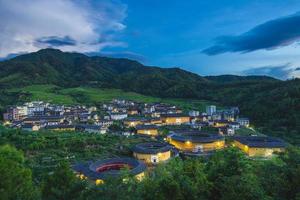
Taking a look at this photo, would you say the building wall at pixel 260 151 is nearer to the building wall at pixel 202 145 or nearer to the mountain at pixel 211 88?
the building wall at pixel 202 145

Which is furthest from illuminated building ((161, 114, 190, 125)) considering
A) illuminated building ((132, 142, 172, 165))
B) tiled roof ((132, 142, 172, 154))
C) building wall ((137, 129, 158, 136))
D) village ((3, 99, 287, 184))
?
illuminated building ((132, 142, 172, 165))

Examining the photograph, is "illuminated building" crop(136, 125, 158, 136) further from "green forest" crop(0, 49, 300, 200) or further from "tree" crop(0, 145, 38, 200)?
"tree" crop(0, 145, 38, 200)

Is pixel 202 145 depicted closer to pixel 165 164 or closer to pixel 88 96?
pixel 165 164

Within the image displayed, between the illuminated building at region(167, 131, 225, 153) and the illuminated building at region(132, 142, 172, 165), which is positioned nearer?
the illuminated building at region(132, 142, 172, 165)

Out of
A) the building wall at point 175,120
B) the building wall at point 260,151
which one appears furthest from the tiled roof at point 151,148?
the building wall at point 175,120

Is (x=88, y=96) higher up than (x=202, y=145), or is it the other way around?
(x=88, y=96)

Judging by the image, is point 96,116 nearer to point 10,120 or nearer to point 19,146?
point 10,120

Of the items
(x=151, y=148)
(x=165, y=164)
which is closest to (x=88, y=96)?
(x=151, y=148)
